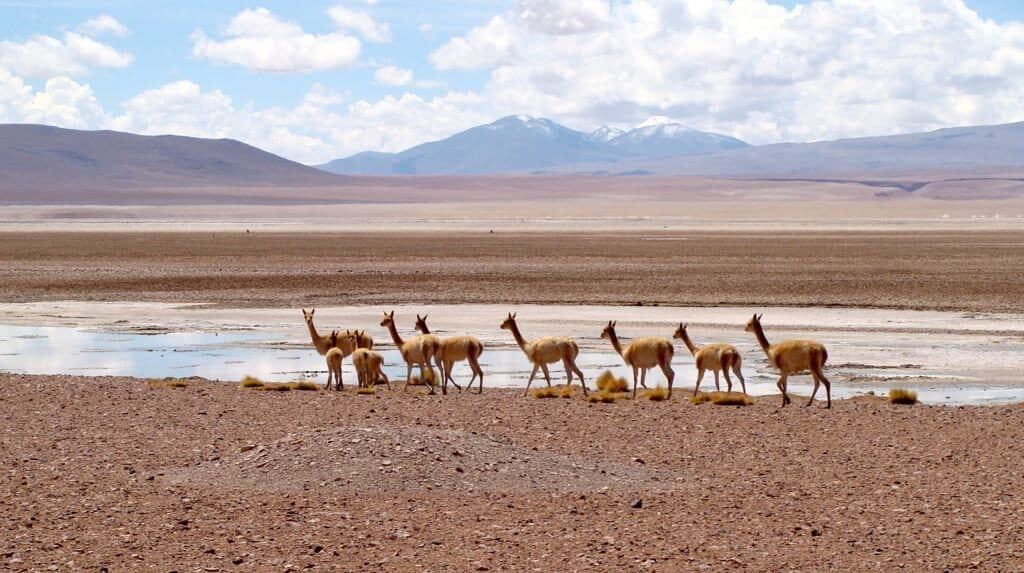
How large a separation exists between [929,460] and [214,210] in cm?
13186

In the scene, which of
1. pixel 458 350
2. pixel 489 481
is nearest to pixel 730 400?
pixel 458 350

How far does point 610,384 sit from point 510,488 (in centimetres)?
716

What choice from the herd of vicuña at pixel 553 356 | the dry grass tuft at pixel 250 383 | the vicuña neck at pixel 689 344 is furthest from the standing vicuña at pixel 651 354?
the dry grass tuft at pixel 250 383

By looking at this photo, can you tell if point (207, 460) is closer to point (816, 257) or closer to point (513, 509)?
point (513, 509)

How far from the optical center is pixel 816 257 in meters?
49.3

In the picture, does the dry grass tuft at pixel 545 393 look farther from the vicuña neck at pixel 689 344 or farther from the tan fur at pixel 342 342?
the tan fur at pixel 342 342

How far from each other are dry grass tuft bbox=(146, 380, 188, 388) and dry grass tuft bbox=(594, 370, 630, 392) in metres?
5.37

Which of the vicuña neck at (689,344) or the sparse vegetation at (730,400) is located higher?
the vicuña neck at (689,344)

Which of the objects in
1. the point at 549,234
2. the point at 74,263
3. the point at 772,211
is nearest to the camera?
the point at 74,263

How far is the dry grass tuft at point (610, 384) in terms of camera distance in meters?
17.8

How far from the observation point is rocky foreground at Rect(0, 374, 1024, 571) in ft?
28.9

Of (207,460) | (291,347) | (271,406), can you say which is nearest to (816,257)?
(291,347)

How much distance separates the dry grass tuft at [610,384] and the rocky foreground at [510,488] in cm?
243

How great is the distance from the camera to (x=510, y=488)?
10781 mm
